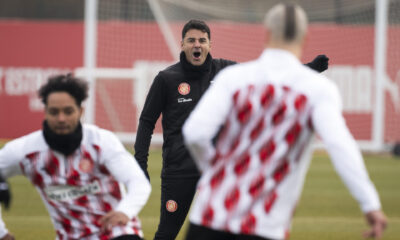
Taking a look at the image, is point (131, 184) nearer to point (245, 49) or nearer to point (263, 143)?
point (263, 143)

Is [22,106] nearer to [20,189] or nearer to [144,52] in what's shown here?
[144,52]

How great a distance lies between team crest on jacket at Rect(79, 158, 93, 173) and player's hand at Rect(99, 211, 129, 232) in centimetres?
31

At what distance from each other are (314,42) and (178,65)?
16187mm

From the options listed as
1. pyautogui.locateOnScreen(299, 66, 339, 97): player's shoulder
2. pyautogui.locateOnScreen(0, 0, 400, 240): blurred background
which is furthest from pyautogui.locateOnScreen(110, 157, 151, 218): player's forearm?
pyautogui.locateOnScreen(0, 0, 400, 240): blurred background

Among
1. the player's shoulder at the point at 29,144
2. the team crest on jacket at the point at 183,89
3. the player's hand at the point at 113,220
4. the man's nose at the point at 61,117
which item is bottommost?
the player's hand at the point at 113,220

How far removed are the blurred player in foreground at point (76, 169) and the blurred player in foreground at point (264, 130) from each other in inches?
24.5

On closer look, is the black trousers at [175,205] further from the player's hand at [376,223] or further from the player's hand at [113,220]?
the player's hand at [376,223]

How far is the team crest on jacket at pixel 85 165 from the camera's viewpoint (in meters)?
4.48

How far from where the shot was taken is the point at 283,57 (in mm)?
3918

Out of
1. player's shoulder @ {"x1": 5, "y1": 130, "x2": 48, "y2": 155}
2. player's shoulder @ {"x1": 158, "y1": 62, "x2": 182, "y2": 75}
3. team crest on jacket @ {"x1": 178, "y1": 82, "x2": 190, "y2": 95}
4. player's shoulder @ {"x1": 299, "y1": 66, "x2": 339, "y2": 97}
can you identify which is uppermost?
player's shoulder @ {"x1": 299, "y1": 66, "x2": 339, "y2": 97}

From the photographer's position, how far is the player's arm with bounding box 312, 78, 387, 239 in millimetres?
3650

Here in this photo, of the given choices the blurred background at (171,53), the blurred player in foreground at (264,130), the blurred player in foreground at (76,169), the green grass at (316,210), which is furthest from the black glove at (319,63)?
the blurred background at (171,53)

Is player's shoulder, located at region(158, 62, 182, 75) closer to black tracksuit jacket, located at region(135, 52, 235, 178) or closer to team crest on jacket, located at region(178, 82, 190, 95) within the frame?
black tracksuit jacket, located at region(135, 52, 235, 178)

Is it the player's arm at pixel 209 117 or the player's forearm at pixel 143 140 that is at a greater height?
the player's arm at pixel 209 117
